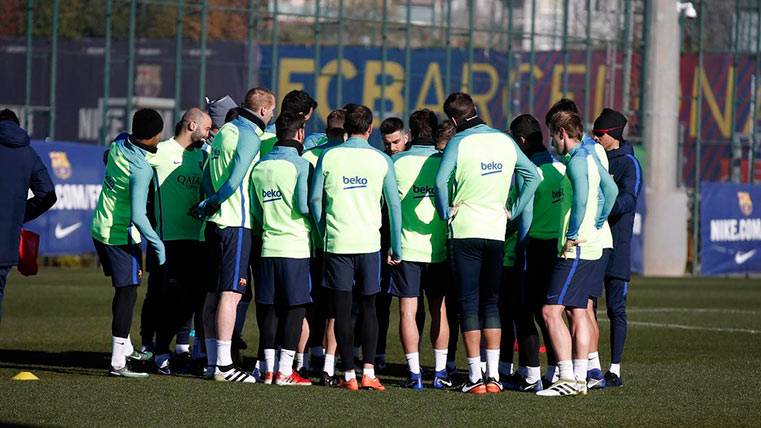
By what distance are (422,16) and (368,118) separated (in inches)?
1472

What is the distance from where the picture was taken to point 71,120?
37594 mm

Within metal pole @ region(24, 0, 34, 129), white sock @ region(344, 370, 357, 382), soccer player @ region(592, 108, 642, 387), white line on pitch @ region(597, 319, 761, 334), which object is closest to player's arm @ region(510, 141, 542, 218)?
soccer player @ region(592, 108, 642, 387)

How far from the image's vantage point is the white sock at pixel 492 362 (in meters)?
10.8

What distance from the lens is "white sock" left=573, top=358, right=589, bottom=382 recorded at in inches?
424

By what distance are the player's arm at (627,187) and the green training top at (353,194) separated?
70.7 inches

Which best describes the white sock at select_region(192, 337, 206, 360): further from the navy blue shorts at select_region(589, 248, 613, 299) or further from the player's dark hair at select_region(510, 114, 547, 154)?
the navy blue shorts at select_region(589, 248, 613, 299)

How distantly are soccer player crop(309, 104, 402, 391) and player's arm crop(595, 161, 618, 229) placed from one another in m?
1.43

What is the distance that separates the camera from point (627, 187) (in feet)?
37.5

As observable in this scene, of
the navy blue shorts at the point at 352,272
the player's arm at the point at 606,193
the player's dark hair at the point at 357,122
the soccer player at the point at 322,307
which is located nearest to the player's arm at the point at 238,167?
the soccer player at the point at 322,307

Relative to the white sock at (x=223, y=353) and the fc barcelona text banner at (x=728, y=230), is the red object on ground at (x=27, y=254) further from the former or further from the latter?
the fc barcelona text banner at (x=728, y=230)

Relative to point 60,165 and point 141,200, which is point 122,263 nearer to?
point 141,200

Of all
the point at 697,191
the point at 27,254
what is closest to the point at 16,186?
the point at 27,254

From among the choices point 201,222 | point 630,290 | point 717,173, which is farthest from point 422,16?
point 201,222

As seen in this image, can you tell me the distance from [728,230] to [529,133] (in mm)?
21538
